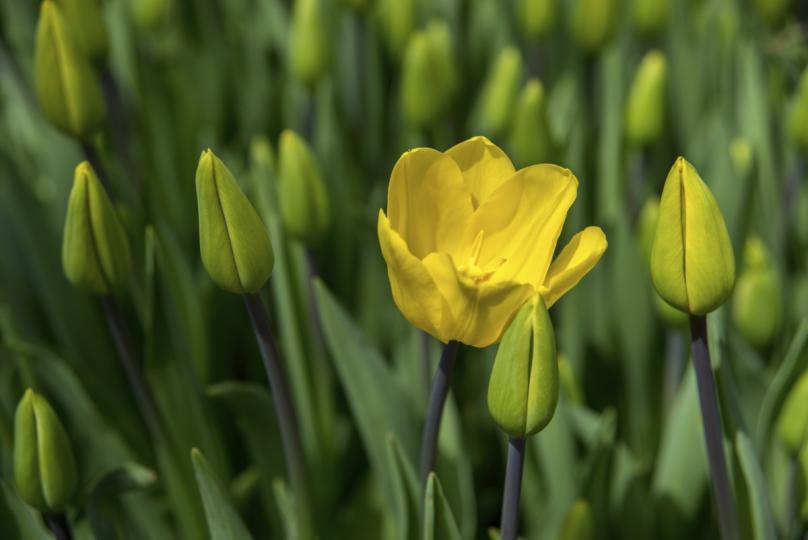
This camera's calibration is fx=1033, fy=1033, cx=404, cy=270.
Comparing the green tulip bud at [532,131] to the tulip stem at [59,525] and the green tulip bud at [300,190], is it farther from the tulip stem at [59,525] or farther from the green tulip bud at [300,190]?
the tulip stem at [59,525]

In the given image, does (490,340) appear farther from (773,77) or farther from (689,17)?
(689,17)

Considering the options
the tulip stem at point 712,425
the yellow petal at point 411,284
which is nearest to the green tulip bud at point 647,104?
the tulip stem at point 712,425

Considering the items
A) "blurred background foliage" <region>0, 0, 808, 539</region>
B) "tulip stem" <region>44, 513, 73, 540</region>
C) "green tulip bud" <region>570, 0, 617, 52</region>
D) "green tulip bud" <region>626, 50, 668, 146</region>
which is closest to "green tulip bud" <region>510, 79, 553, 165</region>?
"blurred background foliage" <region>0, 0, 808, 539</region>

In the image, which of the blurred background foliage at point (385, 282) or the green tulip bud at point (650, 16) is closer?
the blurred background foliage at point (385, 282)

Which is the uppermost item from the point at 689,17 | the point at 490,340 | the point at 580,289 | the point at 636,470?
the point at 689,17

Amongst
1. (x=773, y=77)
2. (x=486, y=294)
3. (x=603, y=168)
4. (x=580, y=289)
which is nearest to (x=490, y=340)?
(x=486, y=294)

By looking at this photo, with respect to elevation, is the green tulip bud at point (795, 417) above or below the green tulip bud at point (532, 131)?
below

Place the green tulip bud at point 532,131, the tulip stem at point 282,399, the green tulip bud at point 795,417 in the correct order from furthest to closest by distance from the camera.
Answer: the green tulip bud at point 532,131 → the green tulip bud at point 795,417 → the tulip stem at point 282,399

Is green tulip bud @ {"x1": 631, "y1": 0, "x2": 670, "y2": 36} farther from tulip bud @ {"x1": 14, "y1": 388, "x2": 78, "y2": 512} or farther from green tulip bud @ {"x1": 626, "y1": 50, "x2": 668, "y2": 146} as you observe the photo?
tulip bud @ {"x1": 14, "y1": 388, "x2": 78, "y2": 512}
